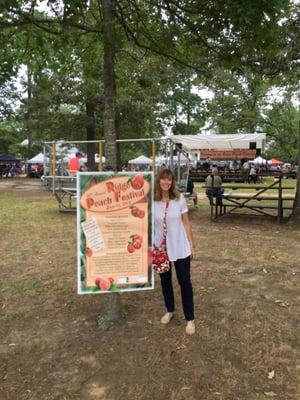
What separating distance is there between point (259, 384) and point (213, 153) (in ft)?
95.6

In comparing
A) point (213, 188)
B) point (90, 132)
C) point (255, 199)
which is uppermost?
point (90, 132)

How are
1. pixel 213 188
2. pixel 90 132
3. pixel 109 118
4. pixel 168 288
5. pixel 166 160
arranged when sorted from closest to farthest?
1. pixel 168 288
2. pixel 109 118
3. pixel 213 188
4. pixel 166 160
5. pixel 90 132

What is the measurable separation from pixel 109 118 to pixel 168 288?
175 cm

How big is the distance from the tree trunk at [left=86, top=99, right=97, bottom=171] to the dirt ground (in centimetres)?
1759

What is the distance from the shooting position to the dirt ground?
138 inches

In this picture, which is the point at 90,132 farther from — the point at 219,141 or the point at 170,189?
the point at 170,189

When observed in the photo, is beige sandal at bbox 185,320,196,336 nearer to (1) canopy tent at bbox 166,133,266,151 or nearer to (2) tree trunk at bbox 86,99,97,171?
(1) canopy tent at bbox 166,133,266,151

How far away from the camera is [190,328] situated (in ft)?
14.2

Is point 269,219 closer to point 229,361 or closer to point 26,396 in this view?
point 229,361

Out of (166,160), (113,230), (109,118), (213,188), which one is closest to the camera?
(113,230)

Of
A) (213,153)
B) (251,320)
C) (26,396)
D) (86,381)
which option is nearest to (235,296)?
(251,320)

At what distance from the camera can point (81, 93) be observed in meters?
24.4

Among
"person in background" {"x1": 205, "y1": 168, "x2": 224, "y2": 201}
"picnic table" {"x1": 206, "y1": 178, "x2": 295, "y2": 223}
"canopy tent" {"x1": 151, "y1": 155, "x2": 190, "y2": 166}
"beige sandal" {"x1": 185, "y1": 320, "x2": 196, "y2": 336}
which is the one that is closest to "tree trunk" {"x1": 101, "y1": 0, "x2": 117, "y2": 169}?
"beige sandal" {"x1": 185, "y1": 320, "x2": 196, "y2": 336}

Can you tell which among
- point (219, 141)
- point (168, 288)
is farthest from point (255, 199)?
point (219, 141)
